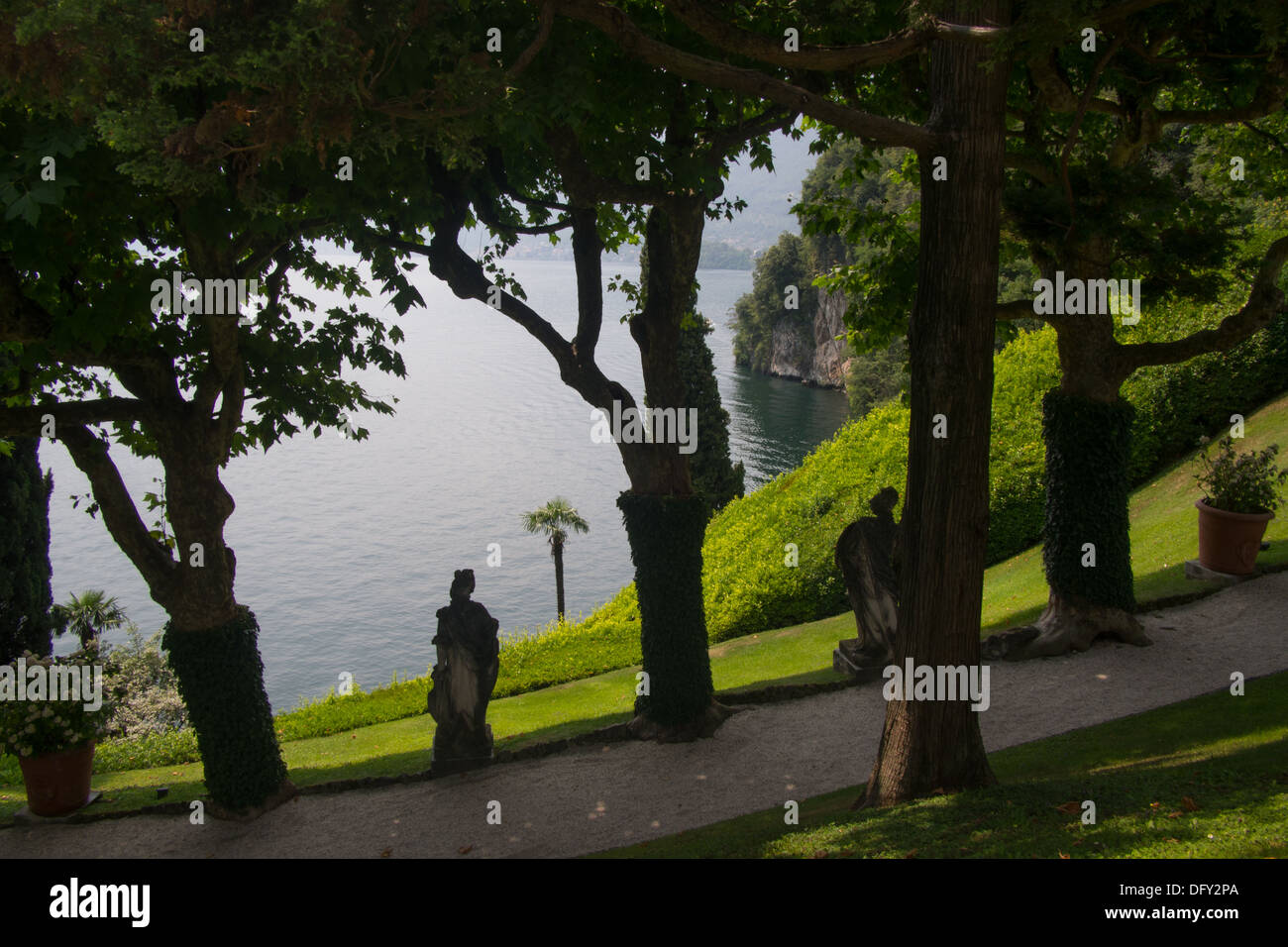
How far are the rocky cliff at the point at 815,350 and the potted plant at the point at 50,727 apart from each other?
83.5 m

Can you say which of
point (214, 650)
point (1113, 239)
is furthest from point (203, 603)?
point (1113, 239)

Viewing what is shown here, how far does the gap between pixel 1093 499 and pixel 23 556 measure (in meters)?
23.8

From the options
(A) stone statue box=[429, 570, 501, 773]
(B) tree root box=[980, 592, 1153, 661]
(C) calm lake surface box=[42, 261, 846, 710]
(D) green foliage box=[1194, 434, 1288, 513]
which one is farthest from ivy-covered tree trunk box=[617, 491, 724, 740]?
(C) calm lake surface box=[42, 261, 846, 710]

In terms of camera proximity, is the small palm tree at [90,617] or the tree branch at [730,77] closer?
the tree branch at [730,77]

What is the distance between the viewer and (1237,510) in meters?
14.2

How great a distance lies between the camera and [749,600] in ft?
70.5

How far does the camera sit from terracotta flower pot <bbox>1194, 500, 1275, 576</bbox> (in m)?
14.1

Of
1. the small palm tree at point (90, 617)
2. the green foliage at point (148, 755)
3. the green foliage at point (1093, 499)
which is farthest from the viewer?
the small palm tree at point (90, 617)

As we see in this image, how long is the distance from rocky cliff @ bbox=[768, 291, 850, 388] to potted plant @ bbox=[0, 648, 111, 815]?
274 feet

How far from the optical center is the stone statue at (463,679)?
12.2m

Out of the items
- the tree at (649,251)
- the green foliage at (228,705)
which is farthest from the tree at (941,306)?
the green foliage at (228,705)

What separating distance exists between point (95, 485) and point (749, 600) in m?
13.4

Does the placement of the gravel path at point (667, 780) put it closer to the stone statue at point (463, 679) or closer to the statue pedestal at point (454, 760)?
the statue pedestal at point (454, 760)
